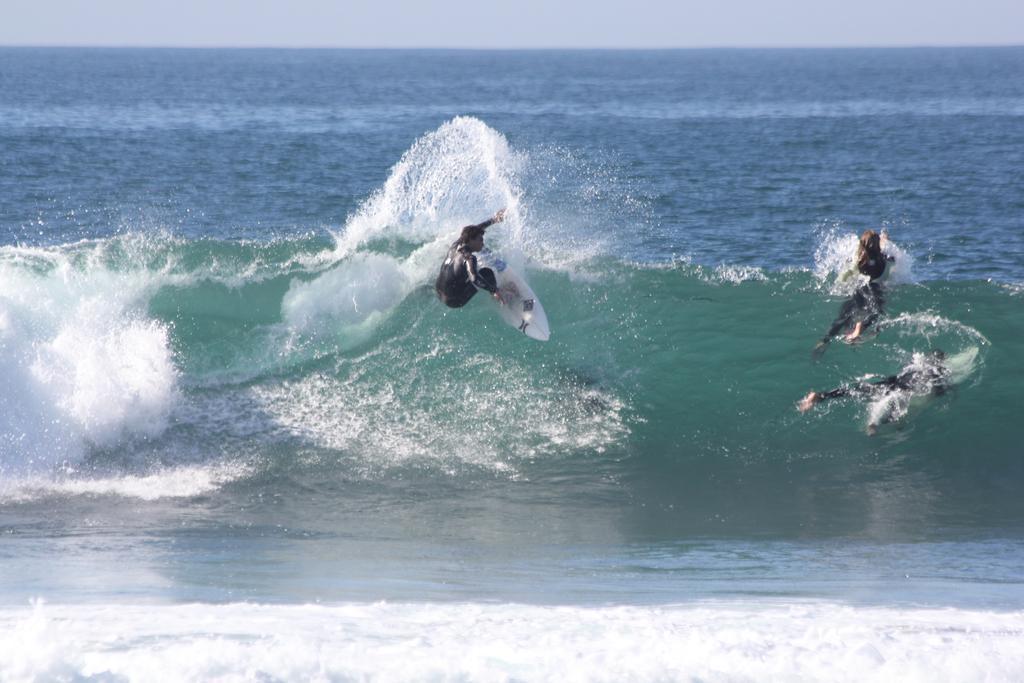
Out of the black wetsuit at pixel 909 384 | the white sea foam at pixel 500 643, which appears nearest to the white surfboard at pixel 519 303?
the black wetsuit at pixel 909 384

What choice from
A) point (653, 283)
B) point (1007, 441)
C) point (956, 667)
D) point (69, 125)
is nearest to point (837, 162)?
point (653, 283)

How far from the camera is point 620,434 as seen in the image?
526 inches

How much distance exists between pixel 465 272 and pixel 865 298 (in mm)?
4862

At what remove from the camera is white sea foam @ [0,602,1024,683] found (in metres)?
6.87

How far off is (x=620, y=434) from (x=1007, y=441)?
13.8ft

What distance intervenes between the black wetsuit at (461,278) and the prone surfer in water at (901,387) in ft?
12.4

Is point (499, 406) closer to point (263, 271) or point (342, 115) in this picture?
point (263, 271)

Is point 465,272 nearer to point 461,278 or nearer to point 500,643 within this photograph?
point 461,278

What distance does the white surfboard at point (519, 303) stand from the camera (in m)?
14.5

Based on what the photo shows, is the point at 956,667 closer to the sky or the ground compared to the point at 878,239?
closer to the ground

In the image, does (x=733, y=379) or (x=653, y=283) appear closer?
(x=733, y=379)

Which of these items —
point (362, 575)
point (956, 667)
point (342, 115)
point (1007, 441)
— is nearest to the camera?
point (956, 667)

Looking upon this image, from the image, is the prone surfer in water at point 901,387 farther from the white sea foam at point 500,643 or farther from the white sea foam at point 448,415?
the white sea foam at point 500,643

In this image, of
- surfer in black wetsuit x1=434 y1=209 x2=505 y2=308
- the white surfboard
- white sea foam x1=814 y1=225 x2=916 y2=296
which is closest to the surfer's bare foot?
white sea foam x1=814 y1=225 x2=916 y2=296
